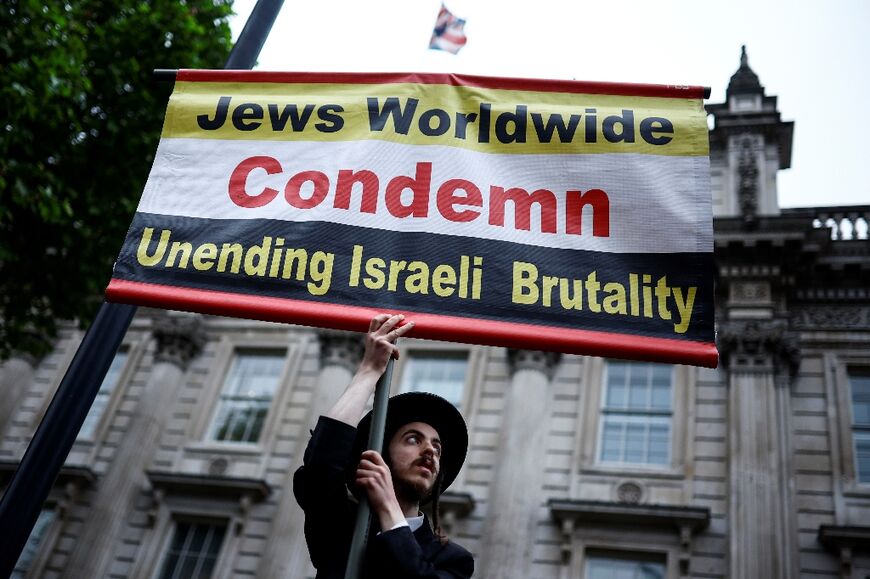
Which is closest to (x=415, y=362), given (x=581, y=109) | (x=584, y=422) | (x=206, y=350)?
(x=584, y=422)

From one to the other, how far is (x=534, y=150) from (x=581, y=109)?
313mm

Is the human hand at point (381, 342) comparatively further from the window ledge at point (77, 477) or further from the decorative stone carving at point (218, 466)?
the window ledge at point (77, 477)

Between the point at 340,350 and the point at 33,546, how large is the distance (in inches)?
315

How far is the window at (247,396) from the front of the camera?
58.5ft

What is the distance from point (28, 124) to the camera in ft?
37.3

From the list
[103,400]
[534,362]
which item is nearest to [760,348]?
[534,362]

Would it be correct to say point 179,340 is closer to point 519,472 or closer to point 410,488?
point 519,472

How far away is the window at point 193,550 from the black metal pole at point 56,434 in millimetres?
12641

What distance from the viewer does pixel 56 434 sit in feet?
14.1

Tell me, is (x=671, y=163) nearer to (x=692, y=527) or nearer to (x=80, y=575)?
(x=692, y=527)

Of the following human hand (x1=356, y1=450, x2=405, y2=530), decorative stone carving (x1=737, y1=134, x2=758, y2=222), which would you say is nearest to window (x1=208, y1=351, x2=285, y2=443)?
decorative stone carving (x1=737, y1=134, x2=758, y2=222)

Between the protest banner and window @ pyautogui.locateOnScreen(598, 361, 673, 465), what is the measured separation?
12.8m

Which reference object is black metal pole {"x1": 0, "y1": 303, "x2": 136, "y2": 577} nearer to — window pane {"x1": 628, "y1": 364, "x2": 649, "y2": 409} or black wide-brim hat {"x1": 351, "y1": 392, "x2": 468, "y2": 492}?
black wide-brim hat {"x1": 351, "y1": 392, "x2": 468, "y2": 492}

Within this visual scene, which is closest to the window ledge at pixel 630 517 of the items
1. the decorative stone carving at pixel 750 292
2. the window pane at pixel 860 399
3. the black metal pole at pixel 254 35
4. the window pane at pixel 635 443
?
the window pane at pixel 635 443
